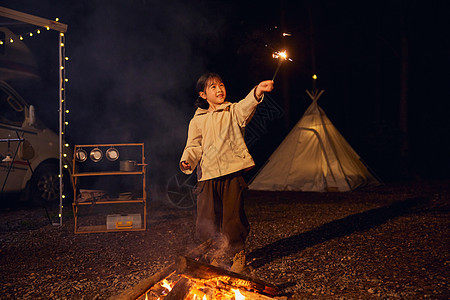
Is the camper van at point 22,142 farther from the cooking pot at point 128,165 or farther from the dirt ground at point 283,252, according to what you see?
the cooking pot at point 128,165

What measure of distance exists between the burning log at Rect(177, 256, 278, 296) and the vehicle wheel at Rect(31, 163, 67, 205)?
17.8ft

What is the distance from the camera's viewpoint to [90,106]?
1161cm

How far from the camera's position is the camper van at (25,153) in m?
6.46

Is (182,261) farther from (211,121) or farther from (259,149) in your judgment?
(259,149)

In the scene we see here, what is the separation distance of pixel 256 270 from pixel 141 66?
10235mm

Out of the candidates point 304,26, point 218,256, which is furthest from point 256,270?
point 304,26

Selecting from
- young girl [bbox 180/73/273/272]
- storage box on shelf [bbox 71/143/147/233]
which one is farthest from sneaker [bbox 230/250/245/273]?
storage box on shelf [bbox 71/143/147/233]

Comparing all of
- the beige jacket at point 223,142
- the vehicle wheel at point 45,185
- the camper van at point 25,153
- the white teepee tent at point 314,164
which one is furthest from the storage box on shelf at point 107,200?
the white teepee tent at point 314,164

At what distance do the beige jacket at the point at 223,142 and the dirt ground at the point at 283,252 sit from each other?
0.66m

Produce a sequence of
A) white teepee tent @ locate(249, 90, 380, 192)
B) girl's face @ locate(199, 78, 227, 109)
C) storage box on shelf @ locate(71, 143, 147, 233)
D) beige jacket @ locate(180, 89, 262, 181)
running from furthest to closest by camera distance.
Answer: white teepee tent @ locate(249, 90, 380, 192)
storage box on shelf @ locate(71, 143, 147, 233)
girl's face @ locate(199, 78, 227, 109)
beige jacket @ locate(180, 89, 262, 181)

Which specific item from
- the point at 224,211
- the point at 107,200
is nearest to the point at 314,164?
the point at 107,200

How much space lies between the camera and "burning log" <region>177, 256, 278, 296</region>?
2379 mm

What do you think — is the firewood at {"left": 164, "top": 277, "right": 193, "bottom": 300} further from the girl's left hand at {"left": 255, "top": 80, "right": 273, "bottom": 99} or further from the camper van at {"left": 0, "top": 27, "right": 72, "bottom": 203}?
the camper van at {"left": 0, "top": 27, "right": 72, "bottom": 203}

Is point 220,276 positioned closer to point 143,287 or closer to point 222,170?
point 143,287
